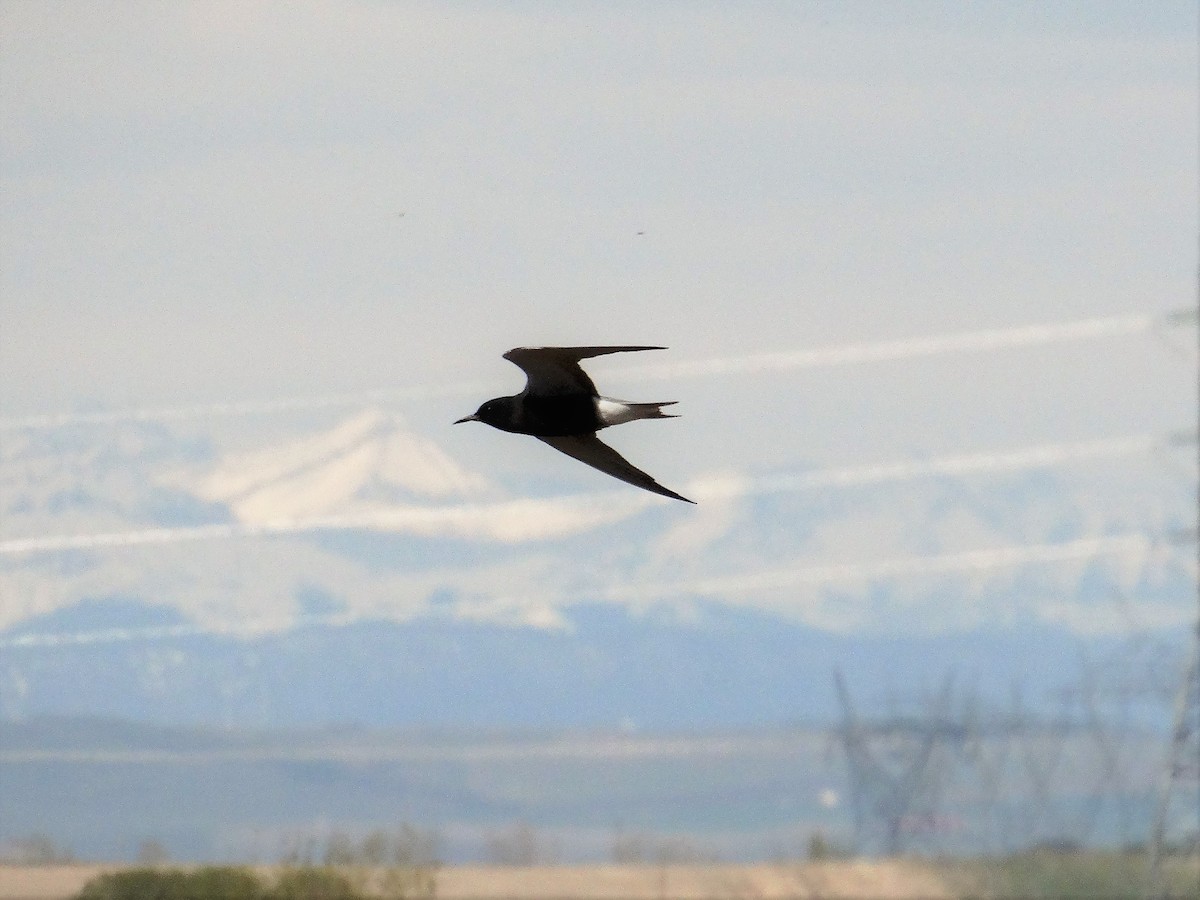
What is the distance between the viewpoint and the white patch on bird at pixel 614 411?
632 inches

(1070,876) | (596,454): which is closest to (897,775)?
(1070,876)

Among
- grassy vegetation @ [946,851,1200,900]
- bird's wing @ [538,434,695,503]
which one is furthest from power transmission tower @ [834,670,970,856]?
bird's wing @ [538,434,695,503]

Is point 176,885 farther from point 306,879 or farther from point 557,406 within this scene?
point 557,406

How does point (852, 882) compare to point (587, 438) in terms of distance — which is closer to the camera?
point (587, 438)

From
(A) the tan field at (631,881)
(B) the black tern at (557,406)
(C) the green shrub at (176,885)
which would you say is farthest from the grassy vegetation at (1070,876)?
(B) the black tern at (557,406)

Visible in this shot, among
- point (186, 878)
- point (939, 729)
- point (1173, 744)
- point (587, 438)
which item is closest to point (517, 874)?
point (186, 878)

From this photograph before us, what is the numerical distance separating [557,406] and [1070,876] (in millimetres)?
A: 53870

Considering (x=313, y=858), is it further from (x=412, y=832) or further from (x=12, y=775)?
(x=12, y=775)

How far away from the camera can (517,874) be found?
59531 millimetres

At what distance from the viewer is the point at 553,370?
16266 mm

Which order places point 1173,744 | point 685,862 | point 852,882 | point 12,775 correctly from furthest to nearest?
point 12,775
point 852,882
point 685,862
point 1173,744

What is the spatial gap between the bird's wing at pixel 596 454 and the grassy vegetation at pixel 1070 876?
49.1m

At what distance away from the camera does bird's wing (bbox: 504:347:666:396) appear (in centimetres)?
1609

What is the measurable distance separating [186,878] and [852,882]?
800 inches
